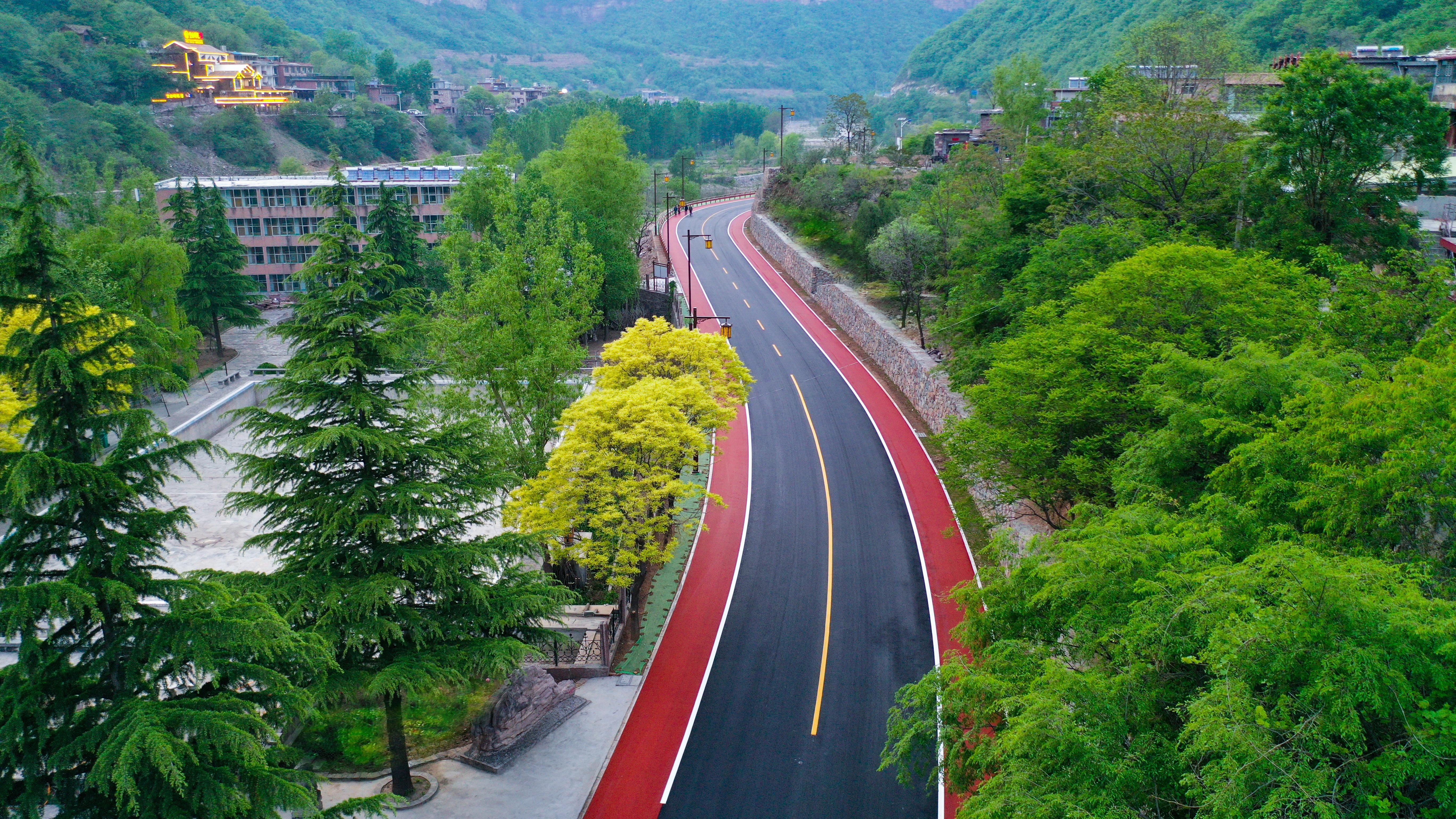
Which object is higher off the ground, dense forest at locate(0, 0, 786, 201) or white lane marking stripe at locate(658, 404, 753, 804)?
dense forest at locate(0, 0, 786, 201)

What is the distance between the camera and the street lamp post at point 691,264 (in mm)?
40969

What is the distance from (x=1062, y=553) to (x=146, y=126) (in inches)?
4463

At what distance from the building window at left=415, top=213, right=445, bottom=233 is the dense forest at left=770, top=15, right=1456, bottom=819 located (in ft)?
151

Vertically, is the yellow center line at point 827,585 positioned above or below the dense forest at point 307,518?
below

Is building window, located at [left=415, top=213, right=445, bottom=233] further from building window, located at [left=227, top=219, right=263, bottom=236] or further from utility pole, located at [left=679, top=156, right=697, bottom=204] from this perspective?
utility pole, located at [left=679, top=156, right=697, bottom=204]

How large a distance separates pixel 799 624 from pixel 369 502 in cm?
1301

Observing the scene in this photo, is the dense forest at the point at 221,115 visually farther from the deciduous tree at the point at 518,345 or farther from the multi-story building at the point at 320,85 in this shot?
the deciduous tree at the point at 518,345

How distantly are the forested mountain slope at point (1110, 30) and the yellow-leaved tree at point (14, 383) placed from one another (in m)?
63.1

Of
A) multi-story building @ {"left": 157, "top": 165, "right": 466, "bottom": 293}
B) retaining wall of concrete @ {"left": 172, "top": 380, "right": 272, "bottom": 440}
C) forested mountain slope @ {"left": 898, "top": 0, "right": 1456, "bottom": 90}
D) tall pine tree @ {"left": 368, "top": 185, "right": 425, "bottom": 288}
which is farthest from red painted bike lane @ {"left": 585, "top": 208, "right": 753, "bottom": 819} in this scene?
forested mountain slope @ {"left": 898, "top": 0, "right": 1456, "bottom": 90}

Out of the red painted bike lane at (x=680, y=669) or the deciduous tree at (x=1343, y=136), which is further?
the deciduous tree at (x=1343, y=136)

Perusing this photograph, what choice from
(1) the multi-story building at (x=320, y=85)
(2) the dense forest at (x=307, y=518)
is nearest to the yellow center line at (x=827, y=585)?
(2) the dense forest at (x=307, y=518)

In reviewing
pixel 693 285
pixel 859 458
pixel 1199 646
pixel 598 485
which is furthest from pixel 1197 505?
pixel 693 285

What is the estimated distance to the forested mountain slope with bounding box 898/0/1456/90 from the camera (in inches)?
2783

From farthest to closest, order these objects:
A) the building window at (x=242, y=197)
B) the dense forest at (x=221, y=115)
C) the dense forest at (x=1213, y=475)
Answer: the dense forest at (x=221, y=115) < the building window at (x=242, y=197) < the dense forest at (x=1213, y=475)
